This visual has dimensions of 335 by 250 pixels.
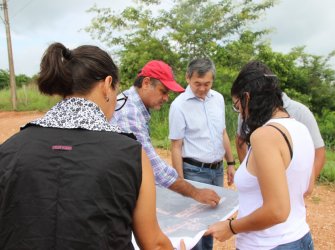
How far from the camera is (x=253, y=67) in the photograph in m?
1.73

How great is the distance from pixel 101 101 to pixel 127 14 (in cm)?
1215


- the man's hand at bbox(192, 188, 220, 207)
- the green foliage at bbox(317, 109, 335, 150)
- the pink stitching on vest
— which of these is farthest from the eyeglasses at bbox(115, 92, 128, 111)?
the green foliage at bbox(317, 109, 335, 150)

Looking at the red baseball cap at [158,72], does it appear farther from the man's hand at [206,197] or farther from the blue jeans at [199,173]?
the blue jeans at [199,173]

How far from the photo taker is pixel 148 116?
2441 millimetres

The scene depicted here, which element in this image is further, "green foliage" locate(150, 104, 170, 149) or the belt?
"green foliage" locate(150, 104, 170, 149)

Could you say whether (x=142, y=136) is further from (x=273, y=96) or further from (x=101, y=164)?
(x=101, y=164)

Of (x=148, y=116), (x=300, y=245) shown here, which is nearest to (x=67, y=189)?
(x=300, y=245)

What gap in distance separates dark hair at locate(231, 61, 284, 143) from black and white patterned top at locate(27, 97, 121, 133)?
0.66 metres

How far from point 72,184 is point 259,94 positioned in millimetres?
898

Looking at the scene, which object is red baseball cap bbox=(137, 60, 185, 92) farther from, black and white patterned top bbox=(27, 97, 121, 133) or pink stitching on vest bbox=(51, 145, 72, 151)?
pink stitching on vest bbox=(51, 145, 72, 151)

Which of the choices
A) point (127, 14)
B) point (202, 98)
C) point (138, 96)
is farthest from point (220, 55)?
point (138, 96)

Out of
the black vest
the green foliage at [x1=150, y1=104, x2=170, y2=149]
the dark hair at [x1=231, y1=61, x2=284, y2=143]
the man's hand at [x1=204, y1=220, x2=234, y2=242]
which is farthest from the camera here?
the green foliage at [x1=150, y1=104, x2=170, y2=149]

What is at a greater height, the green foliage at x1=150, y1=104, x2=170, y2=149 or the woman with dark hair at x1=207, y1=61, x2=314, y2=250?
the woman with dark hair at x1=207, y1=61, x2=314, y2=250

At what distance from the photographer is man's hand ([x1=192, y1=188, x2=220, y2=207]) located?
86.7 inches
